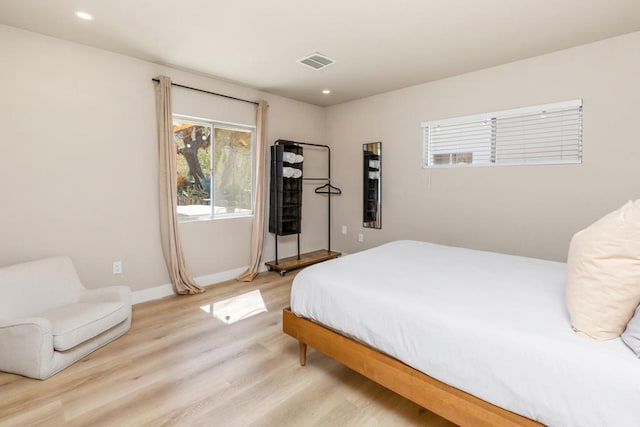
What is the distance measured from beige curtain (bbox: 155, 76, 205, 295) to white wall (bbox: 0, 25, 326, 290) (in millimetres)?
99

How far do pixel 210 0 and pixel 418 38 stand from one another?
5.51 feet

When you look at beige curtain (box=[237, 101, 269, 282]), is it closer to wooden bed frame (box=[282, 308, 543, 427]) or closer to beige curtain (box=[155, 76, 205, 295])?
beige curtain (box=[155, 76, 205, 295])

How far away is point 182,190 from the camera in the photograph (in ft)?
12.1

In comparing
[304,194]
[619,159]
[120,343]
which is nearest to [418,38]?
[619,159]

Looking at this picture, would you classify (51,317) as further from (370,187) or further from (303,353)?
(370,187)

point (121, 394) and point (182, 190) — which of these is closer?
point (121, 394)

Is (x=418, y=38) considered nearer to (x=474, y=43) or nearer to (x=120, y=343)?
(x=474, y=43)

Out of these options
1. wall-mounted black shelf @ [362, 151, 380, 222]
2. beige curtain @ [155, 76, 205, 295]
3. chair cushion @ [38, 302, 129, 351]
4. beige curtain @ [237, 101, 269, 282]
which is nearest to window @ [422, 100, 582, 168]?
wall-mounted black shelf @ [362, 151, 380, 222]

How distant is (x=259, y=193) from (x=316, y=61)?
177cm

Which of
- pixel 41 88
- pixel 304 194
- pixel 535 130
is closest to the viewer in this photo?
pixel 41 88

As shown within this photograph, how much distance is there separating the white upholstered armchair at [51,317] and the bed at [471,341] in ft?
4.60

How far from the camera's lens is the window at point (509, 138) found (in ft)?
9.77

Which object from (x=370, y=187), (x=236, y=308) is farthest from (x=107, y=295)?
(x=370, y=187)

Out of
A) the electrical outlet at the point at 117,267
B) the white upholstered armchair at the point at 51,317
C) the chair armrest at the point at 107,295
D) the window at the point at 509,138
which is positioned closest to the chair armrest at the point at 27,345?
the white upholstered armchair at the point at 51,317
